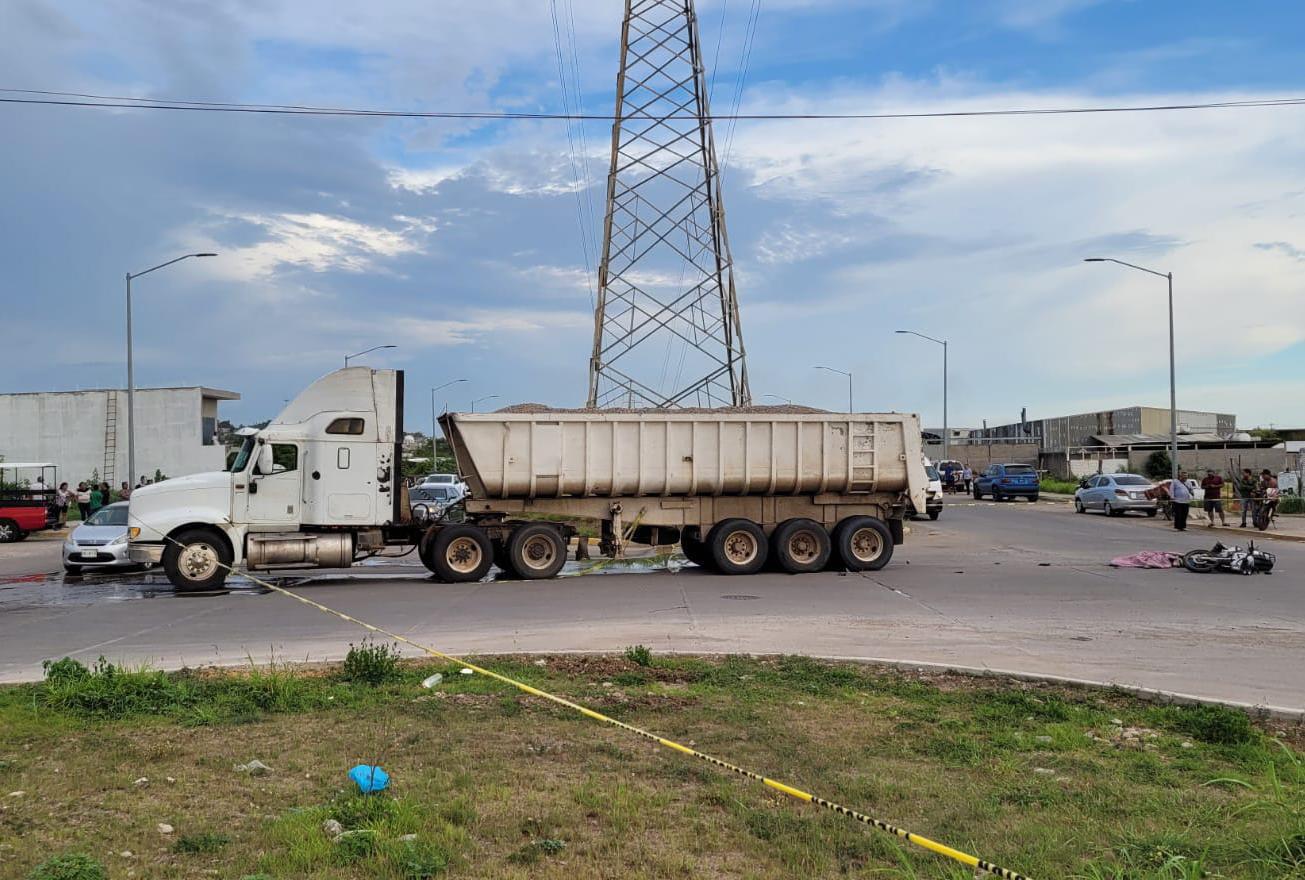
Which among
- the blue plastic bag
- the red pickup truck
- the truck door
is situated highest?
the truck door

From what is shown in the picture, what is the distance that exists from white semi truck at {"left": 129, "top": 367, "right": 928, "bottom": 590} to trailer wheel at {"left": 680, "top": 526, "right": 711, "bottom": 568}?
85 millimetres

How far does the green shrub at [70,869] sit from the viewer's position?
4.48 m

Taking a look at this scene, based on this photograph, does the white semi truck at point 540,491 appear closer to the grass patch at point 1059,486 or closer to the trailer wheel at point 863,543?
the trailer wheel at point 863,543

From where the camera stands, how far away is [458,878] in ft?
15.1

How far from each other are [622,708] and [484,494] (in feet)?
37.3

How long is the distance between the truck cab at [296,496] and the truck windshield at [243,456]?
0.05ft

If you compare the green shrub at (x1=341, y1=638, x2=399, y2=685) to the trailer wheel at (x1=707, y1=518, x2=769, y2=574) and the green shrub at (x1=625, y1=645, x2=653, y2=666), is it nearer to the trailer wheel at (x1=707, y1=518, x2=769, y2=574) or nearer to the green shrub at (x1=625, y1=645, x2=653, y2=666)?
the green shrub at (x1=625, y1=645, x2=653, y2=666)

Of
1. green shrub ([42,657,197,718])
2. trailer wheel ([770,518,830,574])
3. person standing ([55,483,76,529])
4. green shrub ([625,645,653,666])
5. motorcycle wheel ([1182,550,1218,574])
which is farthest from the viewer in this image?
person standing ([55,483,76,529])

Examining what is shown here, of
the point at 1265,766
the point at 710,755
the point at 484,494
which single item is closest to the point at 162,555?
the point at 484,494

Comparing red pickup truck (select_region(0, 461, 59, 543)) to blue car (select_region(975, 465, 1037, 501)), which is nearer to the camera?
red pickup truck (select_region(0, 461, 59, 543))

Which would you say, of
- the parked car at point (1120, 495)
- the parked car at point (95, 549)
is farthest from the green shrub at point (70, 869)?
the parked car at point (1120, 495)

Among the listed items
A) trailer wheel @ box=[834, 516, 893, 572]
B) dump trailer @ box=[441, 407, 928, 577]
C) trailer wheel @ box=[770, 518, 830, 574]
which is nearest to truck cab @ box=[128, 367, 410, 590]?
dump trailer @ box=[441, 407, 928, 577]

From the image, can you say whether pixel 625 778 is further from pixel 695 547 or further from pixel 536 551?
pixel 695 547

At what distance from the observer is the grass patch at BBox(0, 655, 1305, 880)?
4.79 meters
